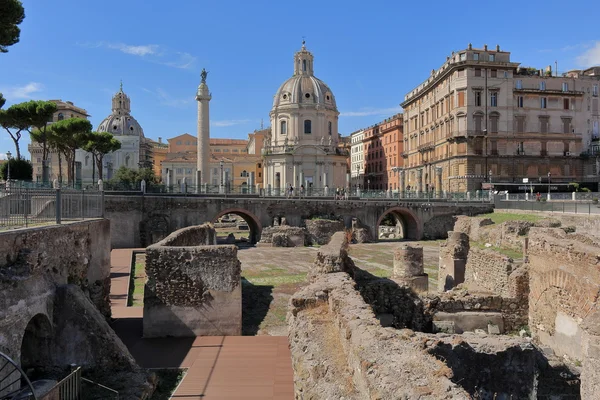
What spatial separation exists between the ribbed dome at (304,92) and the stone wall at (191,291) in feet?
187

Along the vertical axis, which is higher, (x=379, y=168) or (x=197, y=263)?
(x=379, y=168)

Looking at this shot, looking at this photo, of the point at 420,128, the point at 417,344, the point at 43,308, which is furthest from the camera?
the point at 420,128

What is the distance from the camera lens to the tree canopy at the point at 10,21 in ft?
63.9

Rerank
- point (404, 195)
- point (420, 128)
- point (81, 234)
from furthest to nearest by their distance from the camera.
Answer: point (420, 128)
point (404, 195)
point (81, 234)

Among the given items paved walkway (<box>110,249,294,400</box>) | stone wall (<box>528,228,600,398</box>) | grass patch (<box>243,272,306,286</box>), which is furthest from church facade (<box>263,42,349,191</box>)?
stone wall (<box>528,228,600,398</box>)

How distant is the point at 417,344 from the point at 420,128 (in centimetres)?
6225

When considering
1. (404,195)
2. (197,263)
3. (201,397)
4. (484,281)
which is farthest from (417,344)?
(404,195)

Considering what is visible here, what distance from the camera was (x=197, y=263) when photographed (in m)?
12.2

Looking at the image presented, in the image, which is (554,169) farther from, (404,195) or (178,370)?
(178,370)

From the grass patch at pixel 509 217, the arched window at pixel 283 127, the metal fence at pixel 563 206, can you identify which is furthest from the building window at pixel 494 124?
the arched window at pixel 283 127

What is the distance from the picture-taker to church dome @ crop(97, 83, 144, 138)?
87312mm

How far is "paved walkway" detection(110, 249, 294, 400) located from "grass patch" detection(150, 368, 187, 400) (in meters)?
0.18

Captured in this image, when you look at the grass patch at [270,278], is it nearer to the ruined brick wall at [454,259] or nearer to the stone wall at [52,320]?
the ruined brick wall at [454,259]

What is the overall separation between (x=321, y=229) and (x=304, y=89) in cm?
3293
